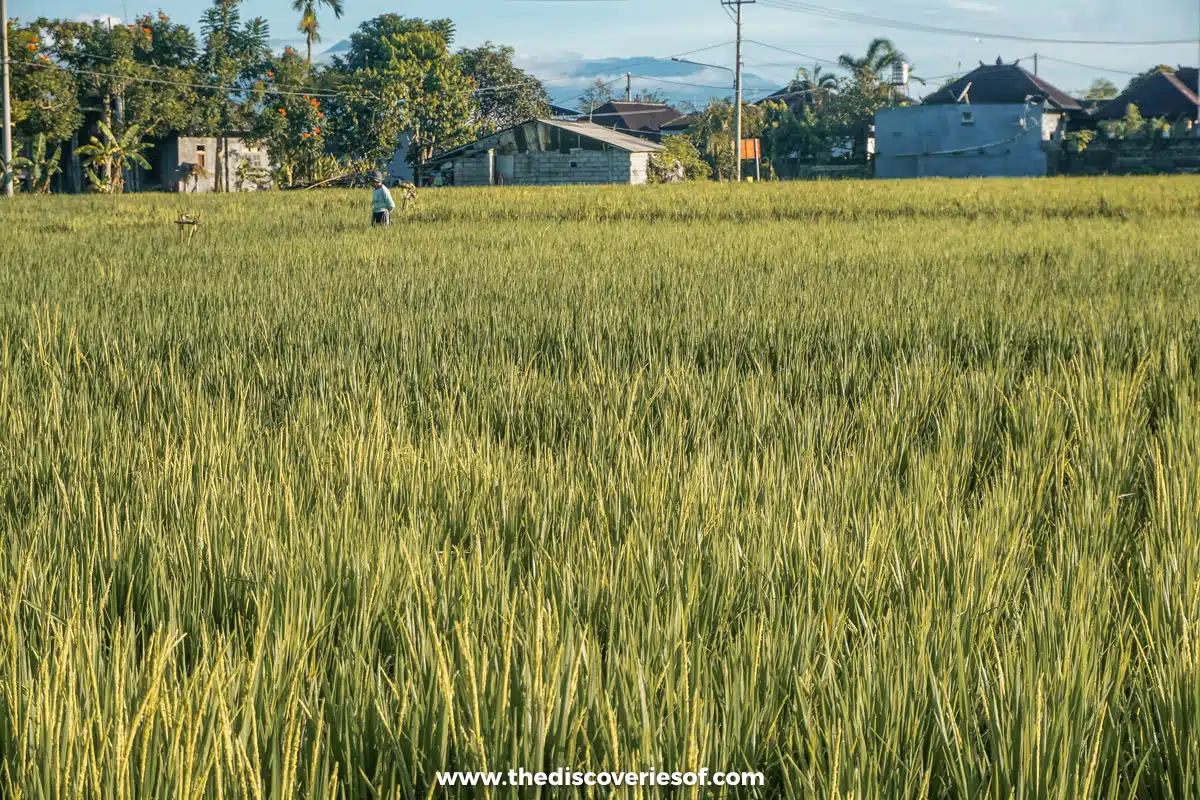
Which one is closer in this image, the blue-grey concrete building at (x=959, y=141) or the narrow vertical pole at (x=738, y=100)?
the narrow vertical pole at (x=738, y=100)

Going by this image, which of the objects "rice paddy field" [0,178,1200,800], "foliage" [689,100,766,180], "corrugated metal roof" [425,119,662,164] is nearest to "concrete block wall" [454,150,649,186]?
"corrugated metal roof" [425,119,662,164]

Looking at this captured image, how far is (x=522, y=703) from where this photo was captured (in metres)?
1.42

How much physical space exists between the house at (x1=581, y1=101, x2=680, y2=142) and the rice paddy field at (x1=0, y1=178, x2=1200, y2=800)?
54.7 m

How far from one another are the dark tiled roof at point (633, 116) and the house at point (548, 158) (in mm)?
18925

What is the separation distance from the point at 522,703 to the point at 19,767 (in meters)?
0.55

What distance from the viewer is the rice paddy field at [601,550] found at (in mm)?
1353

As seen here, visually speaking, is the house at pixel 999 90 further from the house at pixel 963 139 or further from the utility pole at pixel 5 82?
the utility pole at pixel 5 82

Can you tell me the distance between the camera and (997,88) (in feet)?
165

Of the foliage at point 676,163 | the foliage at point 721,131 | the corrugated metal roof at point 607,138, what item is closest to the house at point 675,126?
the foliage at point 721,131

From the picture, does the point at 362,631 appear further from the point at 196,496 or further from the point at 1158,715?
the point at 1158,715

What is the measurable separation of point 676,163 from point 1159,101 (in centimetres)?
2153

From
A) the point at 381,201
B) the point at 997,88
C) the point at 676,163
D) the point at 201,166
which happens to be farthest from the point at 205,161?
the point at 997,88

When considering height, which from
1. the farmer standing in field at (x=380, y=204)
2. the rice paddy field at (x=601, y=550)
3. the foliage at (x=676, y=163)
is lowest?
the rice paddy field at (x=601, y=550)

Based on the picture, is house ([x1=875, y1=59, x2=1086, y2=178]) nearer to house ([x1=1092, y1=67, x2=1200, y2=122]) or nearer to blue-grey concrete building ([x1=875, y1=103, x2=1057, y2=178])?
blue-grey concrete building ([x1=875, y1=103, x2=1057, y2=178])
